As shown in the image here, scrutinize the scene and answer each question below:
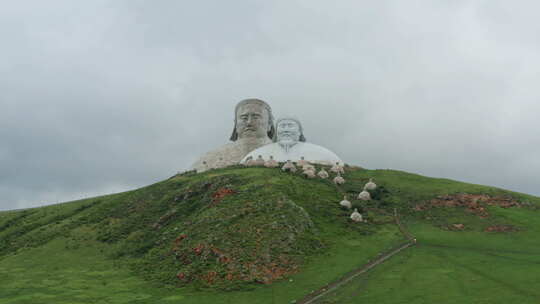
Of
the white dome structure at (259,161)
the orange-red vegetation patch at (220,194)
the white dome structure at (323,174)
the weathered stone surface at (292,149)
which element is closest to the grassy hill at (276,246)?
the orange-red vegetation patch at (220,194)

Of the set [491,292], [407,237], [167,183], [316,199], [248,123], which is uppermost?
[248,123]

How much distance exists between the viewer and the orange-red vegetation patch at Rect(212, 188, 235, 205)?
115ft

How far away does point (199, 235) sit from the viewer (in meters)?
28.6

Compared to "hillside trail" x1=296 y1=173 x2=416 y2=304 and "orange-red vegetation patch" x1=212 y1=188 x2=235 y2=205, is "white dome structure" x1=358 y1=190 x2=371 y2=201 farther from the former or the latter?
"orange-red vegetation patch" x1=212 y1=188 x2=235 y2=205

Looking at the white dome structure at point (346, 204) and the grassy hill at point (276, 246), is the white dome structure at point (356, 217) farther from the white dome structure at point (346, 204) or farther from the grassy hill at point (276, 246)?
the white dome structure at point (346, 204)

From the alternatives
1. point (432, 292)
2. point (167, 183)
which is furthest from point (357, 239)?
point (167, 183)

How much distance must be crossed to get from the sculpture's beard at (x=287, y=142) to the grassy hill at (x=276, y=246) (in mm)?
10629

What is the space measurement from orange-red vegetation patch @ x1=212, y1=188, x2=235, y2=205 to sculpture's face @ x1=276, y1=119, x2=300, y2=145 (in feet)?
63.6

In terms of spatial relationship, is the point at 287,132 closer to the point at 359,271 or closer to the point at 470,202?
the point at 470,202

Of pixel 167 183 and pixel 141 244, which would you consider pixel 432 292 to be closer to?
pixel 141 244

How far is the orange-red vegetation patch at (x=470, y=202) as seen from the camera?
3506cm

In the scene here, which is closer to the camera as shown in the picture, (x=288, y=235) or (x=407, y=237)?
(x=288, y=235)

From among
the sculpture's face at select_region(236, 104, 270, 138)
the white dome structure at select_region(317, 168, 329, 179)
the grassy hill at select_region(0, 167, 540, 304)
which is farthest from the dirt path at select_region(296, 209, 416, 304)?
the sculpture's face at select_region(236, 104, 270, 138)

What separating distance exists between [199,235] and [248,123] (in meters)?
35.5
